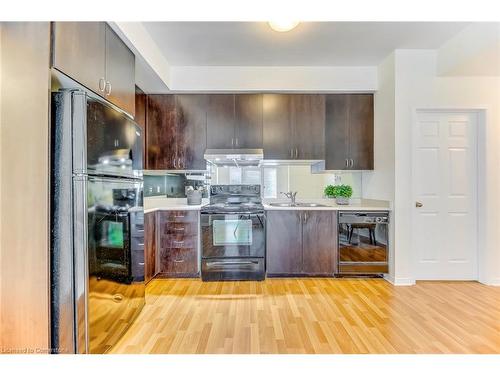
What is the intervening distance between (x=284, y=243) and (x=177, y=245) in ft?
4.09

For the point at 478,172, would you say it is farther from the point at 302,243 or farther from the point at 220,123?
the point at 220,123

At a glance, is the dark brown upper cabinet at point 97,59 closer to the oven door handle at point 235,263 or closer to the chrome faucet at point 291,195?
the oven door handle at point 235,263

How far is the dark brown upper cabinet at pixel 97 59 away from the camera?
62.6 inches

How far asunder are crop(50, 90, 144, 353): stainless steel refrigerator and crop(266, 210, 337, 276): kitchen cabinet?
6.30ft

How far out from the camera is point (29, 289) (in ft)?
4.84

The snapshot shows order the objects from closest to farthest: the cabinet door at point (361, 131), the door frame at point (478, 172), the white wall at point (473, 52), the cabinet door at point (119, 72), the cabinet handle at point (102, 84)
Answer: the cabinet handle at point (102, 84) < the cabinet door at point (119, 72) < the white wall at point (473, 52) < the door frame at point (478, 172) < the cabinet door at point (361, 131)

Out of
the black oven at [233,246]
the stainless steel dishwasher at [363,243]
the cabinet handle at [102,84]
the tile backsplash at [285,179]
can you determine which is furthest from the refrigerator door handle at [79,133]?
the stainless steel dishwasher at [363,243]

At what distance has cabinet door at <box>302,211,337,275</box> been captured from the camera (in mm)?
3525

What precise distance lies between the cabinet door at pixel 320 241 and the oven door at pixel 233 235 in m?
0.54

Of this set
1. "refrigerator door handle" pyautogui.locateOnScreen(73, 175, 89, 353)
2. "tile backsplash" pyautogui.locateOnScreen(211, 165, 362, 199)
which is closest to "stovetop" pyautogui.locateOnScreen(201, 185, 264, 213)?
"tile backsplash" pyautogui.locateOnScreen(211, 165, 362, 199)

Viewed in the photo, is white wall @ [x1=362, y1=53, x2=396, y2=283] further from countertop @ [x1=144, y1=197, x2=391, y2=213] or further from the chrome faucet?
the chrome faucet

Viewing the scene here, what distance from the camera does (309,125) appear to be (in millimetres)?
3826

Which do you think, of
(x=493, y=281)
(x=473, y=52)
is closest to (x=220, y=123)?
A: (x=473, y=52)
